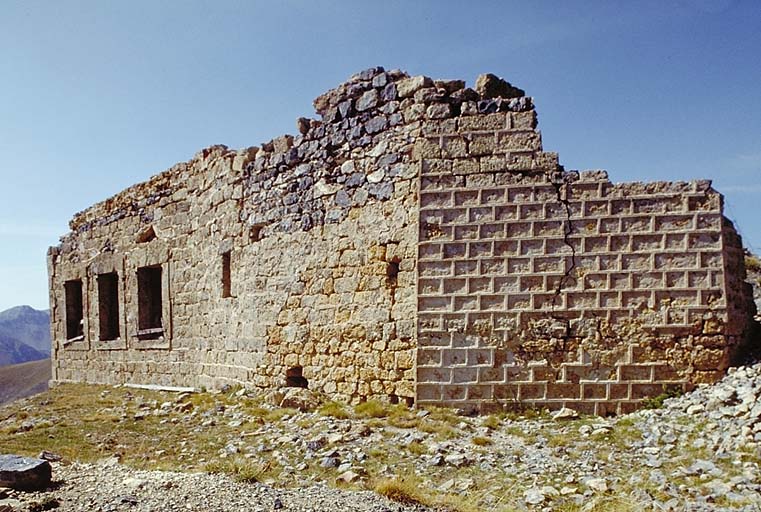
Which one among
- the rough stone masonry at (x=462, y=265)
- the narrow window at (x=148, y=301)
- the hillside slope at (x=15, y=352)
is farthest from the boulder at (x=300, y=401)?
the hillside slope at (x=15, y=352)

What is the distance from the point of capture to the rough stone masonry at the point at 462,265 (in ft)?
21.4

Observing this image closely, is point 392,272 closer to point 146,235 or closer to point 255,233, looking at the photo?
point 255,233

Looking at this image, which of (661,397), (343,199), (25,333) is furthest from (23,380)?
(25,333)

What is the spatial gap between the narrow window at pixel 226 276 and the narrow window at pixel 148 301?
2.69m

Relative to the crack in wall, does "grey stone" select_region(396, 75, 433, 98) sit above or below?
above

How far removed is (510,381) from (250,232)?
472 cm

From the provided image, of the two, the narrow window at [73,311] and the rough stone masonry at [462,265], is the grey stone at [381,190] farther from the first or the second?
the narrow window at [73,311]

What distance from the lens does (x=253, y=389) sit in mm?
8906

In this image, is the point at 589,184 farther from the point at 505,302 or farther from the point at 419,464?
the point at 419,464

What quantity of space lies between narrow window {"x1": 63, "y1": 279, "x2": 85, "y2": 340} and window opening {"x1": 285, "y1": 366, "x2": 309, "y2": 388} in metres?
8.01

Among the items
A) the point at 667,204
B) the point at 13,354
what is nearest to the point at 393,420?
the point at 667,204

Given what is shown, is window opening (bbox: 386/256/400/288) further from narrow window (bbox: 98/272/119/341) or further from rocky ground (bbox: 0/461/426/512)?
narrow window (bbox: 98/272/119/341)

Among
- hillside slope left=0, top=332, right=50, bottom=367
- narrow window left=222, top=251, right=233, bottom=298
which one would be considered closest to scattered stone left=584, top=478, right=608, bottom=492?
narrow window left=222, top=251, right=233, bottom=298

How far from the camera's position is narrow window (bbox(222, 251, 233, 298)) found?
1001cm
